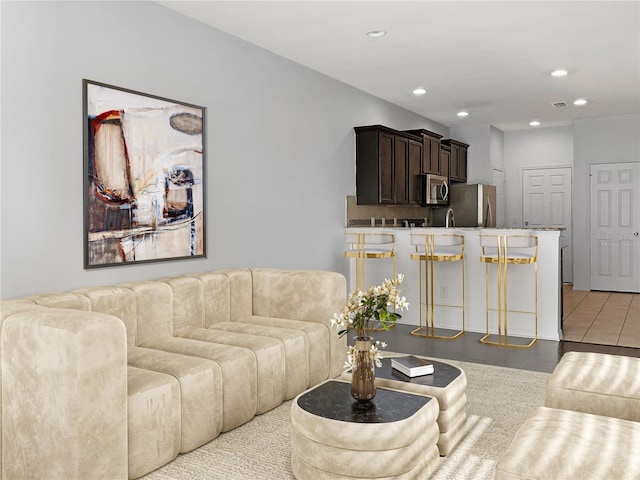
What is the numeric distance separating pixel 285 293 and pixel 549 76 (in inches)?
156

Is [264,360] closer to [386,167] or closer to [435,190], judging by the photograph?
[386,167]

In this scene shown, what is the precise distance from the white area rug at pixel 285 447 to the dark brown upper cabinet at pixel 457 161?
532cm

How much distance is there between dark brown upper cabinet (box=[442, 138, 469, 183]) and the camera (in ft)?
28.1

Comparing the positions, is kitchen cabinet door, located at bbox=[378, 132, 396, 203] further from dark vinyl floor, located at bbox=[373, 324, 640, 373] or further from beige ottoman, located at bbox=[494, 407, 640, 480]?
beige ottoman, located at bbox=[494, 407, 640, 480]

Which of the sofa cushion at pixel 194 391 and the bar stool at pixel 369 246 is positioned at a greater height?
the bar stool at pixel 369 246

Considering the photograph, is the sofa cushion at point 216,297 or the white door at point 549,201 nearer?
the sofa cushion at point 216,297

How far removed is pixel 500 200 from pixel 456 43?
18.2 ft

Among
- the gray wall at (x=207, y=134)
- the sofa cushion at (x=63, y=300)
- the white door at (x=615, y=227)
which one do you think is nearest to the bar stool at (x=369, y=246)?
the gray wall at (x=207, y=134)

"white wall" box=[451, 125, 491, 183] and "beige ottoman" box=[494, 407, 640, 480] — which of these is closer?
"beige ottoman" box=[494, 407, 640, 480]

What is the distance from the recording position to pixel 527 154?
32.1 feet

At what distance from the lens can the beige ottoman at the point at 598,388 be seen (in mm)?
2365

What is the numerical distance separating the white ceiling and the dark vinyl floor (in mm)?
2726

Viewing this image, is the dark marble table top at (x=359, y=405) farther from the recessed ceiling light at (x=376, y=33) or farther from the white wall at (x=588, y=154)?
the white wall at (x=588, y=154)

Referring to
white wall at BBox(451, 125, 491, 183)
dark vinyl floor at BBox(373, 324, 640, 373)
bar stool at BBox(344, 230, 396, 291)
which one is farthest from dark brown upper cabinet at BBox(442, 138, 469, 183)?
dark vinyl floor at BBox(373, 324, 640, 373)
